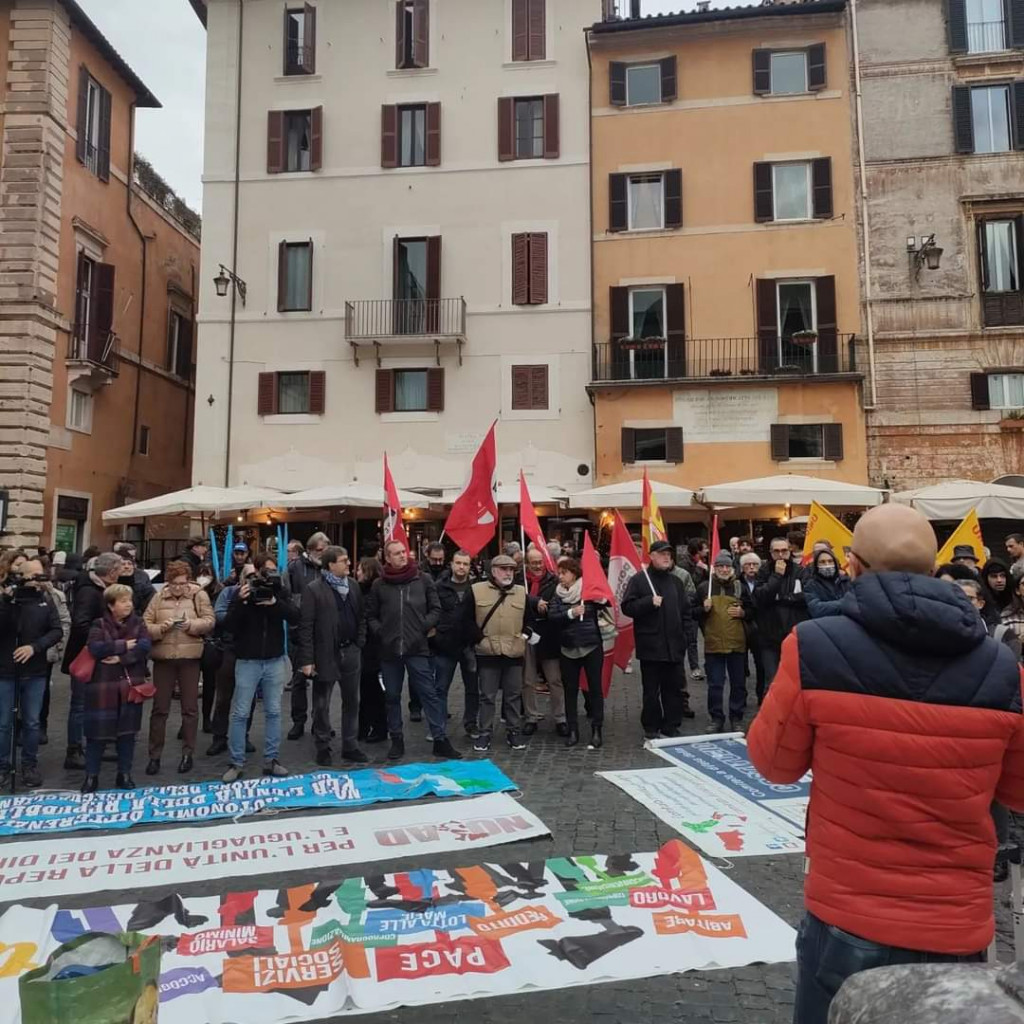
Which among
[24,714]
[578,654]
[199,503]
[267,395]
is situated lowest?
[24,714]

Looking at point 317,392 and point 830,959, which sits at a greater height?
point 317,392

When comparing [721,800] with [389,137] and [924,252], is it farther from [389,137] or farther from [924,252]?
[389,137]

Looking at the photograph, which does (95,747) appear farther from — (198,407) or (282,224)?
(282,224)

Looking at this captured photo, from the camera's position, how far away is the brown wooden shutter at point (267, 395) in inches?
844

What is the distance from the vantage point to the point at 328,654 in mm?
7270

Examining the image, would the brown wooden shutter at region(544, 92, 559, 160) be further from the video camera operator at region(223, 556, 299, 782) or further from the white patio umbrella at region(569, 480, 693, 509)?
the video camera operator at region(223, 556, 299, 782)

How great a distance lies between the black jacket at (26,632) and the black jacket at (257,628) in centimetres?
140

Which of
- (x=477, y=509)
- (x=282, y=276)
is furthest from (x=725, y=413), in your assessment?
(x=477, y=509)

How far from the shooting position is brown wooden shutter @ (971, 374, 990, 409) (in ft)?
63.5

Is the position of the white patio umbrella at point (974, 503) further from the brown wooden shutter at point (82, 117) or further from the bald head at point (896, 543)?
the brown wooden shutter at point (82, 117)

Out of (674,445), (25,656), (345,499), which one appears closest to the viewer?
(25,656)

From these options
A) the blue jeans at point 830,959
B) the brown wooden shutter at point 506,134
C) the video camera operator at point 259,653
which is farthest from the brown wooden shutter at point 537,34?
the blue jeans at point 830,959

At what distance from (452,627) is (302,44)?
20.2 m

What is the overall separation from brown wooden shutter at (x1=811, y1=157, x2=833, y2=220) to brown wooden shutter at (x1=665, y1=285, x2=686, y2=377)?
3.69 meters
